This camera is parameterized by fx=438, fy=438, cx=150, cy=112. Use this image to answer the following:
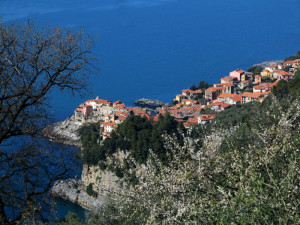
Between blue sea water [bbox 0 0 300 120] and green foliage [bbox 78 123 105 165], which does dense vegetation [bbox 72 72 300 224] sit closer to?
green foliage [bbox 78 123 105 165]

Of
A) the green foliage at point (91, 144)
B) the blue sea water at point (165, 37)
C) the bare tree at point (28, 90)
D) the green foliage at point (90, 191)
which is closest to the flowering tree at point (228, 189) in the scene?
the bare tree at point (28, 90)

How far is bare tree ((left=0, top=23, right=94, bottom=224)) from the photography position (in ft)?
9.60

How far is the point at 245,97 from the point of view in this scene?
23.2 m

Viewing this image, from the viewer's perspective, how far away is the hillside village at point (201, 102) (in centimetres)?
2128

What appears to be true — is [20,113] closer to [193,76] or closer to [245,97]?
[245,97]

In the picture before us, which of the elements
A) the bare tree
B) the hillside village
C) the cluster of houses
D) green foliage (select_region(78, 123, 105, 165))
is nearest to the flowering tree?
the bare tree

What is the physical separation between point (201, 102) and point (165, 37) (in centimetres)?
2022

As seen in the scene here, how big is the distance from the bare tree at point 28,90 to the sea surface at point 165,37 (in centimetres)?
2292

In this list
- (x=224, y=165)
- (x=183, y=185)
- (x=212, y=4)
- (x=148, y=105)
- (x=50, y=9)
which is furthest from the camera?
(x=212, y=4)

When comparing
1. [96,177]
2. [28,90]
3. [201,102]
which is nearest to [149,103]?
[201,102]

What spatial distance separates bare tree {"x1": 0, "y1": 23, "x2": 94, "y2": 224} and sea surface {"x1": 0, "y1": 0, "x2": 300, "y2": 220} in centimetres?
2292

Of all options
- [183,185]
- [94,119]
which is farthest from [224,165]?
[94,119]

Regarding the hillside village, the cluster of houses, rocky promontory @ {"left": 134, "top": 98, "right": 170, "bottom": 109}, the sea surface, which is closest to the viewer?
the hillside village

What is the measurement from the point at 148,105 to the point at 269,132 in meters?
25.4
